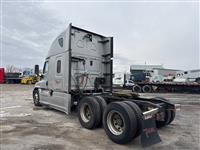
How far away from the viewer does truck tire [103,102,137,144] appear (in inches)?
169

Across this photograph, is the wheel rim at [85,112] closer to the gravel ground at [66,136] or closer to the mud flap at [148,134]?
the gravel ground at [66,136]

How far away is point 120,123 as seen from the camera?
15.8ft

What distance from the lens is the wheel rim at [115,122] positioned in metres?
4.74

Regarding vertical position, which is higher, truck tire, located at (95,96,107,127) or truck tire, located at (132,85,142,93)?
truck tire, located at (95,96,107,127)

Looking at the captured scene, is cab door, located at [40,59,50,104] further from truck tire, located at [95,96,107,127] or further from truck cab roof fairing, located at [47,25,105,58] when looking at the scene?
truck tire, located at [95,96,107,127]

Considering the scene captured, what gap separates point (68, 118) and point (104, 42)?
369cm

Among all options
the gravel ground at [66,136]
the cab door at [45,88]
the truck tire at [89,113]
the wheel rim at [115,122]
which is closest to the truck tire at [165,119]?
the gravel ground at [66,136]

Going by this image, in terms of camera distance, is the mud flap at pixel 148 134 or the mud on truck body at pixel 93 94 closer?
the mud flap at pixel 148 134

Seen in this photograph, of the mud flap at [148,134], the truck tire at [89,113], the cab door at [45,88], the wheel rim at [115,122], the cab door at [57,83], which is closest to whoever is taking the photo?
the mud flap at [148,134]

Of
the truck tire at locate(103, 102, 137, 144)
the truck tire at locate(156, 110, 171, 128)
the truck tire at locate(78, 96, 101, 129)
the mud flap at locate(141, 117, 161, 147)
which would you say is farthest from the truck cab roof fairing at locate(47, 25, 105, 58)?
the truck tire at locate(156, 110, 171, 128)

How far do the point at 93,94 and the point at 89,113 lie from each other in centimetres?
124

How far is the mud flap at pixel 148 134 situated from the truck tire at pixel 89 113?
1664mm

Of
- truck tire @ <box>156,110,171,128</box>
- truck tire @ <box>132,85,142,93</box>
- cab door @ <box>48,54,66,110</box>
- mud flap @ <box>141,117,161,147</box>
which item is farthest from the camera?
truck tire @ <box>132,85,142,93</box>

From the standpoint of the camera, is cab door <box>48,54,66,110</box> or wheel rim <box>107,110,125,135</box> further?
cab door <box>48,54,66,110</box>
